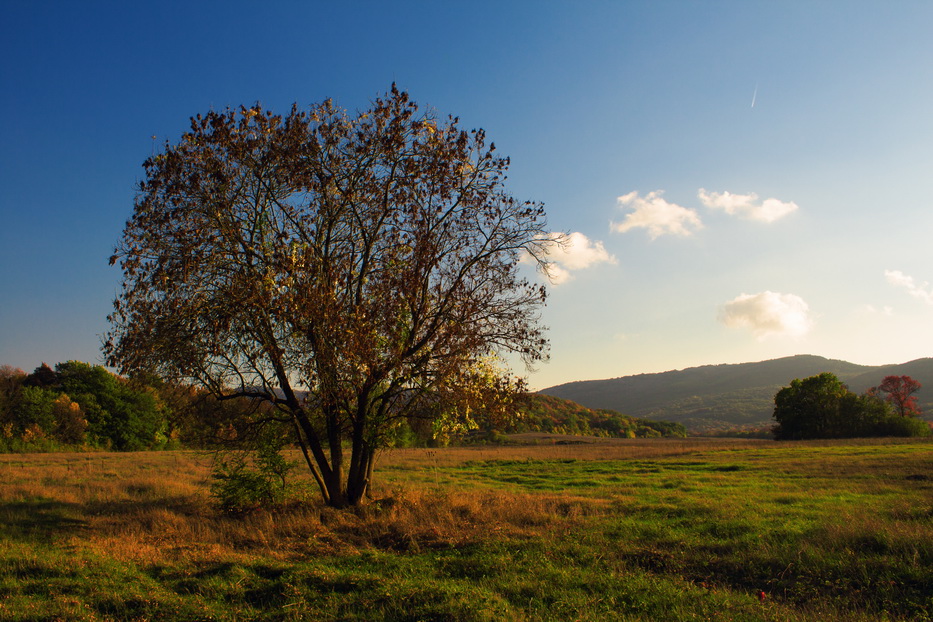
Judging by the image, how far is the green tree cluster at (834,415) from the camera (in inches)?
2318

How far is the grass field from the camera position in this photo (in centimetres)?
669

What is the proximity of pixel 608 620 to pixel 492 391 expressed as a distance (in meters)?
7.94

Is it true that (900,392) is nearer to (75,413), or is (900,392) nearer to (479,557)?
(479,557)

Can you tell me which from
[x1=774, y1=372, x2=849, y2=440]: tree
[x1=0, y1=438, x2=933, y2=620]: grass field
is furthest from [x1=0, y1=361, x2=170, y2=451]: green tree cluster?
[x1=774, y1=372, x2=849, y2=440]: tree

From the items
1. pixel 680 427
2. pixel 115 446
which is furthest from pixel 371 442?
pixel 680 427

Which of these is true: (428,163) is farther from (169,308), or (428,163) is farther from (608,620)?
(608,620)

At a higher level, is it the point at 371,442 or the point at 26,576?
the point at 371,442

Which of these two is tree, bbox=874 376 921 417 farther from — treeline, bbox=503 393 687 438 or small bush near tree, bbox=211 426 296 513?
small bush near tree, bbox=211 426 296 513

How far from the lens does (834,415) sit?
60281mm

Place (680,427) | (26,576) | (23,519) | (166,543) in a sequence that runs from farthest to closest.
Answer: (680,427) → (23,519) → (166,543) → (26,576)

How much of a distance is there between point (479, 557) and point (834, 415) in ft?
223

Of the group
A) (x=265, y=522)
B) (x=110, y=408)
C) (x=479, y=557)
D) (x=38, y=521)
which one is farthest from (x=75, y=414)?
(x=479, y=557)

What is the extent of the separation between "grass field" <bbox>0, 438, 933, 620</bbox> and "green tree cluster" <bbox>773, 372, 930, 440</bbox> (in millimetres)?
51005

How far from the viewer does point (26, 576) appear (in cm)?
830
